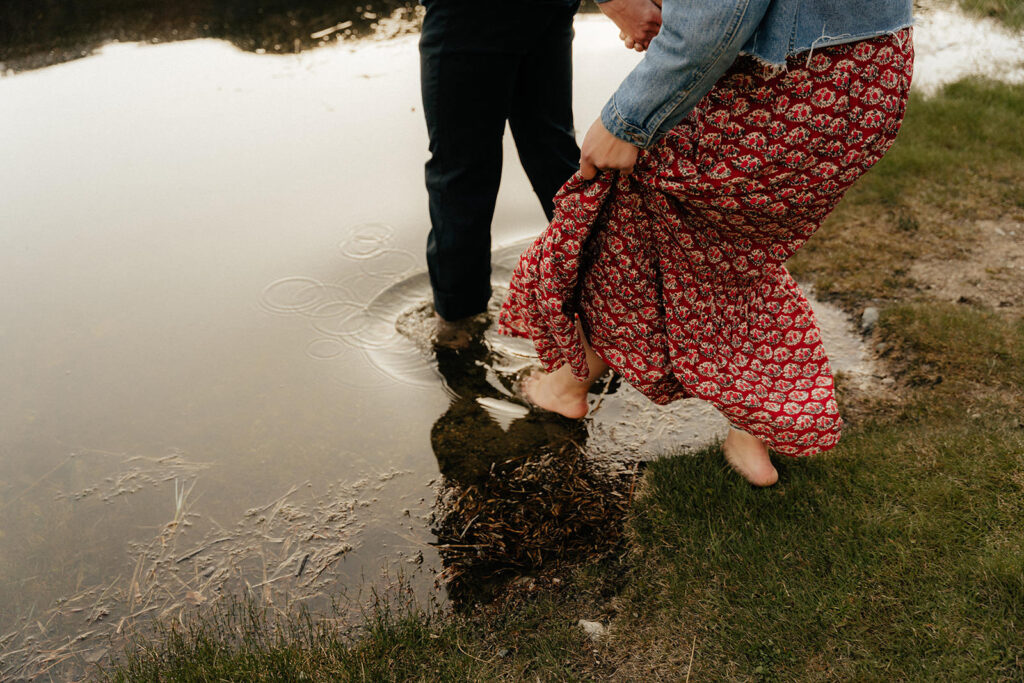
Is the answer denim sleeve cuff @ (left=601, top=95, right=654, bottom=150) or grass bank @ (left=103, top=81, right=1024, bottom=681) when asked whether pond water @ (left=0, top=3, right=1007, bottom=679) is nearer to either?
grass bank @ (left=103, top=81, right=1024, bottom=681)

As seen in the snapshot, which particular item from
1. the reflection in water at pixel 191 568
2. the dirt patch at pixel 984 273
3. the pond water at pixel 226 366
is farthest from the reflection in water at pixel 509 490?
the dirt patch at pixel 984 273

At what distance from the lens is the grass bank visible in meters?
1.69

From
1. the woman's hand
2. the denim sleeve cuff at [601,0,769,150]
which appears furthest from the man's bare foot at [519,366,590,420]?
the denim sleeve cuff at [601,0,769,150]

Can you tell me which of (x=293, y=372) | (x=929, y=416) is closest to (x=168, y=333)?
(x=293, y=372)

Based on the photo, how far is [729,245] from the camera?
1898 millimetres

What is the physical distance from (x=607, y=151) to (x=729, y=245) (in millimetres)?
406

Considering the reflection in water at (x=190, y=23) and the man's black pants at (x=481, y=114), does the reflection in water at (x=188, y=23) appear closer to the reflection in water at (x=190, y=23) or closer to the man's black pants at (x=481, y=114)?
the reflection in water at (x=190, y=23)

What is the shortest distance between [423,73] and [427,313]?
93 cm

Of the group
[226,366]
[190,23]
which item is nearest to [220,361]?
[226,366]

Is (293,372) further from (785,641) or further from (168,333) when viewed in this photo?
(785,641)

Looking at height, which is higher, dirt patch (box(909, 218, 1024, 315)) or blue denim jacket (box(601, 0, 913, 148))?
blue denim jacket (box(601, 0, 913, 148))

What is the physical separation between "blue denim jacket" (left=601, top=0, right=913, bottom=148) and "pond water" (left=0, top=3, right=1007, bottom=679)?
111 cm

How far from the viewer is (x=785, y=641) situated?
1720 mm

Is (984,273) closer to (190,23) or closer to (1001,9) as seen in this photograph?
(1001,9)
